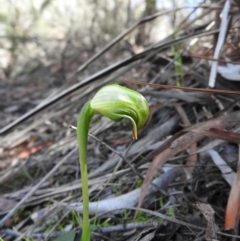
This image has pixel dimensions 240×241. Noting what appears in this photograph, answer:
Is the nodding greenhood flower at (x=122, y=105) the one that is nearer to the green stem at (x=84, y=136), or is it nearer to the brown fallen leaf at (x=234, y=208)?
the green stem at (x=84, y=136)

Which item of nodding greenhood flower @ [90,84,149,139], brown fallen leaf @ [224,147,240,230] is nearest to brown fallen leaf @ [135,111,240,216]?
brown fallen leaf @ [224,147,240,230]

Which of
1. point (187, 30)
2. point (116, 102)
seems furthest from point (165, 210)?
point (187, 30)

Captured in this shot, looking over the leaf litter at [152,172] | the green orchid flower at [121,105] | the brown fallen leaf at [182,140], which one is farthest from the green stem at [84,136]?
the brown fallen leaf at [182,140]

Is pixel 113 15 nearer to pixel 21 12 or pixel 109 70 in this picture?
pixel 21 12

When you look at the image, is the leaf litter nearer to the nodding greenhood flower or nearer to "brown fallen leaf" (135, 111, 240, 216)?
"brown fallen leaf" (135, 111, 240, 216)

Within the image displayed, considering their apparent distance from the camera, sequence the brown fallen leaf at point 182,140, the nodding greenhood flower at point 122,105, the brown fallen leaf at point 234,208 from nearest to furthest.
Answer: the nodding greenhood flower at point 122,105 → the brown fallen leaf at point 234,208 → the brown fallen leaf at point 182,140

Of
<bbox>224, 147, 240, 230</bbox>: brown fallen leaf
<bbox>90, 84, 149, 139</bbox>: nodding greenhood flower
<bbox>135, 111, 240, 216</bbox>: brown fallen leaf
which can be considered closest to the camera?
<bbox>90, 84, 149, 139</bbox>: nodding greenhood flower
